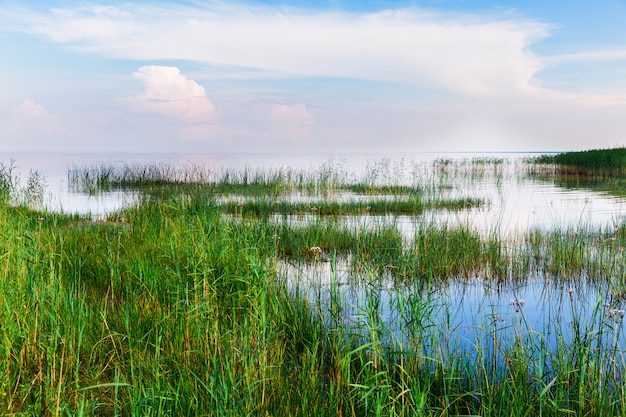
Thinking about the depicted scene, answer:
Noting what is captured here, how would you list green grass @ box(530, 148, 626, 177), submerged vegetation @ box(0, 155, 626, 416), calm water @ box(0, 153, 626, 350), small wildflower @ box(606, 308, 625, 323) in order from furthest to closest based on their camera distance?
green grass @ box(530, 148, 626, 177) < calm water @ box(0, 153, 626, 350) < small wildflower @ box(606, 308, 625, 323) < submerged vegetation @ box(0, 155, 626, 416)

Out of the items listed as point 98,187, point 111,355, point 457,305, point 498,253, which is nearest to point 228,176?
point 98,187

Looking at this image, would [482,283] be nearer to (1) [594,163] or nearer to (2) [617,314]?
(2) [617,314]

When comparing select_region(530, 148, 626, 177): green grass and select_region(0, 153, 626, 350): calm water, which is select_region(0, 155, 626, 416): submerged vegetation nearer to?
select_region(0, 153, 626, 350): calm water

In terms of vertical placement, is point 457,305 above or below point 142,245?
below

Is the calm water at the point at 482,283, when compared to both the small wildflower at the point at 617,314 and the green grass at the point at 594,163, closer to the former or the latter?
the small wildflower at the point at 617,314

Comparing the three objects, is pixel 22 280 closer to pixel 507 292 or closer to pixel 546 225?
pixel 507 292

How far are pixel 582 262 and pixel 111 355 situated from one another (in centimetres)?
606

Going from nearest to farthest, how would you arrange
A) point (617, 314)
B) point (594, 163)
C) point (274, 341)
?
point (617, 314) → point (274, 341) → point (594, 163)

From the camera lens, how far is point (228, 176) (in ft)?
64.5

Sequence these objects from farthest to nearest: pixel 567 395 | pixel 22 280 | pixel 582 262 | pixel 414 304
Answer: pixel 582 262, pixel 22 280, pixel 414 304, pixel 567 395

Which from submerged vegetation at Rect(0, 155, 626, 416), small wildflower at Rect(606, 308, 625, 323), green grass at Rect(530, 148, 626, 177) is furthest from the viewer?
green grass at Rect(530, 148, 626, 177)

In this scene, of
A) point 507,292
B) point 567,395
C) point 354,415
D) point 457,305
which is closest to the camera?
point 354,415

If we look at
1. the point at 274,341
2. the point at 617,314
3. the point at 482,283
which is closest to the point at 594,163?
the point at 482,283

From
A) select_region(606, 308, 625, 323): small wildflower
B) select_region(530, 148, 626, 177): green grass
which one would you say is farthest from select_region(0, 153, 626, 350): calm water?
select_region(530, 148, 626, 177): green grass
